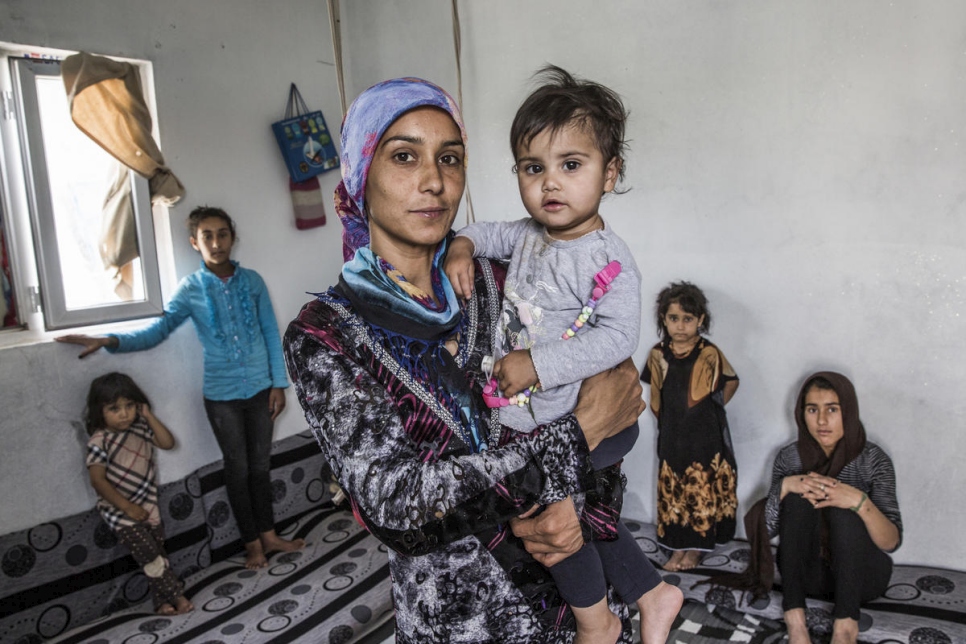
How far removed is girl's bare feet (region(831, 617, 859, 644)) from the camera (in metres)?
2.30

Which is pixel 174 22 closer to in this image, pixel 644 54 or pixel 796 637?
pixel 644 54

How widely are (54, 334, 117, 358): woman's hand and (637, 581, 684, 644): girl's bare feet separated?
8.07 ft

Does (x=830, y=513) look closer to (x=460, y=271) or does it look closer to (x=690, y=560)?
(x=690, y=560)

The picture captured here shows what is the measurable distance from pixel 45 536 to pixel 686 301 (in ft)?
9.06

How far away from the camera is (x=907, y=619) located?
7.73 ft

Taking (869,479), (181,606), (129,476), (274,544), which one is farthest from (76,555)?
(869,479)

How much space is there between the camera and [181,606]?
2902mm

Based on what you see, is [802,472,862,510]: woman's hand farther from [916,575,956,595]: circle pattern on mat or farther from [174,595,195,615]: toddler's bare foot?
[174,595,195,615]: toddler's bare foot

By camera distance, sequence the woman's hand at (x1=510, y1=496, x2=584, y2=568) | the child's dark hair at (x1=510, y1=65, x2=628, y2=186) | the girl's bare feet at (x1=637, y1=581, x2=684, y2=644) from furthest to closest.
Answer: the girl's bare feet at (x1=637, y1=581, x2=684, y2=644) → the child's dark hair at (x1=510, y1=65, x2=628, y2=186) → the woman's hand at (x1=510, y1=496, x2=584, y2=568)

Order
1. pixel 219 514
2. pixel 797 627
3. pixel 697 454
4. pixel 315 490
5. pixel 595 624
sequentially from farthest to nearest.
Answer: pixel 315 490
pixel 219 514
pixel 697 454
pixel 797 627
pixel 595 624

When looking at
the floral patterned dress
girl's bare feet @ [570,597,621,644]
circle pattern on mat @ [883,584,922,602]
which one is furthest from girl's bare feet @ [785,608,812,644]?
girl's bare feet @ [570,597,621,644]

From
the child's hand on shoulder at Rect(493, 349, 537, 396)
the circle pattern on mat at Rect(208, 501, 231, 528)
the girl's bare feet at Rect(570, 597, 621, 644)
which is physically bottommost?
the circle pattern on mat at Rect(208, 501, 231, 528)

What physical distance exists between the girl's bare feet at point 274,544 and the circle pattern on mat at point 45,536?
0.92 m

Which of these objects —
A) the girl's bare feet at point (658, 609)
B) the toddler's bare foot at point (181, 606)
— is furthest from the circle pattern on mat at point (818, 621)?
the toddler's bare foot at point (181, 606)
